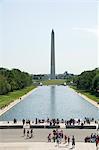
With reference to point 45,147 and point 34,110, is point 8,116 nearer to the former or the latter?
point 34,110

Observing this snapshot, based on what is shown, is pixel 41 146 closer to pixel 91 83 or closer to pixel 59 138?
pixel 59 138

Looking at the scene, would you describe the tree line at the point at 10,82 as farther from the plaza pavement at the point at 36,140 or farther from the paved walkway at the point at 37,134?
the plaza pavement at the point at 36,140

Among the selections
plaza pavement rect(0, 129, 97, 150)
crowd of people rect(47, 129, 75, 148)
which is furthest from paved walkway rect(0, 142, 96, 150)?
crowd of people rect(47, 129, 75, 148)

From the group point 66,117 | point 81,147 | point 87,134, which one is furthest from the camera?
point 66,117

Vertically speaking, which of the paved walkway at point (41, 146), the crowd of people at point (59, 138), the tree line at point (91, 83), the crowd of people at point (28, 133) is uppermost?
the tree line at point (91, 83)

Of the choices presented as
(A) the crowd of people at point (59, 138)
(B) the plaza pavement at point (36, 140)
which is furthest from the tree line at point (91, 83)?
(A) the crowd of people at point (59, 138)

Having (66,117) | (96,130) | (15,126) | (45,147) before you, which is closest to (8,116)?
(66,117)

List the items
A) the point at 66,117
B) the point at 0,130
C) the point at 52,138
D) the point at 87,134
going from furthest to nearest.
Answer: the point at 66,117 → the point at 0,130 → the point at 87,134 → the point at 52,138

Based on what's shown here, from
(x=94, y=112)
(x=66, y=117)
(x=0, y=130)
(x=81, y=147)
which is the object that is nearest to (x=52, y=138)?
(x=81, y=147)

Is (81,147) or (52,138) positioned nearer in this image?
(81,147)
